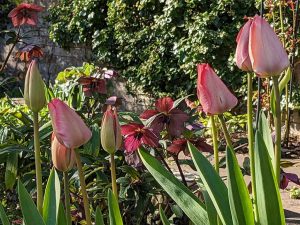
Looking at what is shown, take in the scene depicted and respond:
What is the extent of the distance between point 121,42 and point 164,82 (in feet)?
2.89

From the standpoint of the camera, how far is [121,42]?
27.0 feet

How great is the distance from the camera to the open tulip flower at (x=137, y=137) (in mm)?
1879

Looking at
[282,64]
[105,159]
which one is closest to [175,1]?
[105,159]

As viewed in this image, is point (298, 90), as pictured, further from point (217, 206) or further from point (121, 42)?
point (217, 206)

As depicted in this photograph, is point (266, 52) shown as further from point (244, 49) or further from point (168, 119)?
point (168, 119)

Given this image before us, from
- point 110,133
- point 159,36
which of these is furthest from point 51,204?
point 159,36

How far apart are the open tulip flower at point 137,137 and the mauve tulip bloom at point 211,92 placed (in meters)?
0.59

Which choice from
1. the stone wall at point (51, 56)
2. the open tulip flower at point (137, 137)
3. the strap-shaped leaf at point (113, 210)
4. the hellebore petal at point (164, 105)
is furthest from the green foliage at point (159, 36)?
the strap-shaped leaf at point (113, 210)

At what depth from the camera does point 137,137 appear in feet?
6.24

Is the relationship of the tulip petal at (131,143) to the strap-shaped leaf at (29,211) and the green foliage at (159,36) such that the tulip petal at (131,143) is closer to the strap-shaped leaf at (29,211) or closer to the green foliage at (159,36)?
the strap-shaped leaf at (29,211)

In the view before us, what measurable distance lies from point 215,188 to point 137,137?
64 centimetres

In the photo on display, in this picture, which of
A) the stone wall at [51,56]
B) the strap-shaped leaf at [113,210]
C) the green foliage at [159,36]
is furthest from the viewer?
the stone wall at [51,56]

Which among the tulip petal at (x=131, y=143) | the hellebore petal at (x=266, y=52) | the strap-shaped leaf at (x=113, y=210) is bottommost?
the strap-shaped leaf at (x=113, y=210)

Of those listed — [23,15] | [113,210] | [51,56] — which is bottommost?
[113,210]
